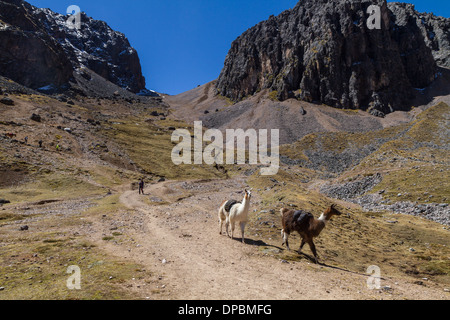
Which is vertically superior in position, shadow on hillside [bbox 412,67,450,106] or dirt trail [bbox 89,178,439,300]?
shadow on hillside [bbox 412,67,450,106]

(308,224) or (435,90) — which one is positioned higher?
(435,90)

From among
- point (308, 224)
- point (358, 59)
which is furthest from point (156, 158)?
point (358, 59)

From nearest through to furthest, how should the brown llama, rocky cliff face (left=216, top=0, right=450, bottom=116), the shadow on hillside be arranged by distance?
the brown llama, the shadow on hillside, rocky cliff face (left=216, top=0, right=450, bottom=116)

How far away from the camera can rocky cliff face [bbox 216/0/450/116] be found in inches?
5984

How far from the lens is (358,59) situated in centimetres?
15850

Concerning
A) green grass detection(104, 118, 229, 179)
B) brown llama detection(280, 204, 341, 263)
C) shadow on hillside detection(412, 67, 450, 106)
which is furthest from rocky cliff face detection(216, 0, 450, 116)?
brown llama detection(280, 204, 341, 263)

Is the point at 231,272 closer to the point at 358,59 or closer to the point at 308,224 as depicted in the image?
the point at 308,224

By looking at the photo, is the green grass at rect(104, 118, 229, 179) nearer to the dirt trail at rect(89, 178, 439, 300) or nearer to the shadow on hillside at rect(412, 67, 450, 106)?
the dirt trail at rect(89, 178, 439, 300)

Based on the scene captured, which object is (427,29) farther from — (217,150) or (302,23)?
(217,150)

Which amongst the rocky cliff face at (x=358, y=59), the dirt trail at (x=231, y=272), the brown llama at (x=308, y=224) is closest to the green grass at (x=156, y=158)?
the dirt trail at (x=231, y=272)

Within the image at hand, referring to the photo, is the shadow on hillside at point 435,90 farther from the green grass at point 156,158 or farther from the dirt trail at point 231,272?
the dirt trail at point 231,272

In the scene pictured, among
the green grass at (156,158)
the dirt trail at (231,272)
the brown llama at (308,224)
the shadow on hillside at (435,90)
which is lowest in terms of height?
the dirt trail at (231,272)

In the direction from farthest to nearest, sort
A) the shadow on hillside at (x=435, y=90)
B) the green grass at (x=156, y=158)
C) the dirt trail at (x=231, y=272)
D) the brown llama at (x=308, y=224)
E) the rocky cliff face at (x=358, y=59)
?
the rocky cliff face at (x=358, y=59), the shadow on hillside at (x=435, y=90), the green grass at (x=156, y=158), the brown llama at (x=308, y=224), the dirt trail at (x=231, y=272)

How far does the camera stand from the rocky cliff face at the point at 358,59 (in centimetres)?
15200
